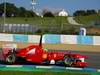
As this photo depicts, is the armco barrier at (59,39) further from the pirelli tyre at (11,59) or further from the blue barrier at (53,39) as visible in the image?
the pirelli tyre at (11,59)

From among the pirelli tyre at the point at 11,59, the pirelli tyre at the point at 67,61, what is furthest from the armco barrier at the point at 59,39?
the pirelli tyre at the point at 67,61

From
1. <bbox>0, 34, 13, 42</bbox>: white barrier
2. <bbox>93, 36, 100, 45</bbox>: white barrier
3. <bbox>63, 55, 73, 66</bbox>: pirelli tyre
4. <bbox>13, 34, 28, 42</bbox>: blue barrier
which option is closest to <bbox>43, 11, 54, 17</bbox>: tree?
<bbox>0, 34, 13, 42</bbox>: white barrier

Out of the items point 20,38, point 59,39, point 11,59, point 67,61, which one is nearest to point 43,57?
point 67,61

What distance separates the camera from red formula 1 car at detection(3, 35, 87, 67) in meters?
14.6

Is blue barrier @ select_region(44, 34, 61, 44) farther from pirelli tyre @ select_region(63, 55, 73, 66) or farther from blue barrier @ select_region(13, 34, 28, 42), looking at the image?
pirelli tyre @ select_region(63, 55, 73, 66)

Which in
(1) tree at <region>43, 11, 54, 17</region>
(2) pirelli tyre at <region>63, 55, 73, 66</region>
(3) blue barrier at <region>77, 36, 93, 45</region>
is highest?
(1) tree at <region>43, 11, 54, 17</region>

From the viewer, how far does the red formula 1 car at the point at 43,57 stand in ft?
47.8

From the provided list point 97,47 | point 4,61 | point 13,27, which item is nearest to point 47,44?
point 97,47

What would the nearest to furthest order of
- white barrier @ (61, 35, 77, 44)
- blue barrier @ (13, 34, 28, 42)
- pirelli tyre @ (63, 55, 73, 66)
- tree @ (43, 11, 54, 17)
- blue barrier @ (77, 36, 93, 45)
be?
1. pirelli tyre @ (63, 55, 73, 66)
2. blue barrier @ (77, 36, 93, 45)
3. white barrier @ (61, 35, 77, 44)
4. blue barrier @ (13, 34, 28, 42)
5. tree @ (43, 11, 54, 17)

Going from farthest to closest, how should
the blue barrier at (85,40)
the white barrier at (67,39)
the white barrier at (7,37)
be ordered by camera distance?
the white barrier at (7,37)
the white barrier at (67,39)
the blue barrier at (85,40)

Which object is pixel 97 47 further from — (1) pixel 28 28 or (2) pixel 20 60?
(1) pixel 28 28

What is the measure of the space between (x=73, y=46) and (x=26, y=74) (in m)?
18.6

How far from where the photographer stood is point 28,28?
47.4m

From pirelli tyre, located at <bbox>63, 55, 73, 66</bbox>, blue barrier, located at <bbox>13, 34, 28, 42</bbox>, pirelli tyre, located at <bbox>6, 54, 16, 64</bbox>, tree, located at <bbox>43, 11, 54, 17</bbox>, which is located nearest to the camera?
pirelli tyre, located at <bbox>63, 55, 73, 66</bbox>
